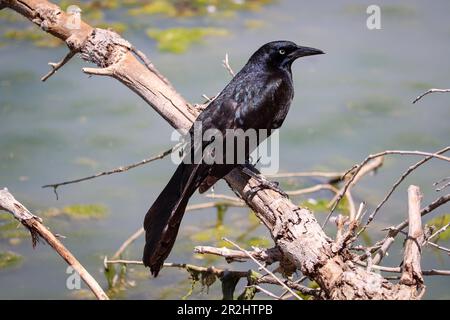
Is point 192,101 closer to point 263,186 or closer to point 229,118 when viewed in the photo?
point 229,118

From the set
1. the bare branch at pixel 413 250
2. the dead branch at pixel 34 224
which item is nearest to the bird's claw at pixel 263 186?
the bare branch at pixel 413 250

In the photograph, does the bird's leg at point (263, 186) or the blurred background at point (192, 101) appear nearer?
the bird's leg at point (263, 186)

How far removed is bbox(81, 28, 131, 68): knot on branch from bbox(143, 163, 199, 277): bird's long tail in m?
0.74

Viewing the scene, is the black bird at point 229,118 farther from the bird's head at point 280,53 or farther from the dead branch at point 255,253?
the dead branch at point 255,253

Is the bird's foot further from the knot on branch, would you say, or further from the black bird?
the knot on branch

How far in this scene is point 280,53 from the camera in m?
4.11

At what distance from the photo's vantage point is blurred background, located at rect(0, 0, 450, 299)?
502cm

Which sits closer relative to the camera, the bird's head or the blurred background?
the bird's head

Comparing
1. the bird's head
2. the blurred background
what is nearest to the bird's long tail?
the bird's head

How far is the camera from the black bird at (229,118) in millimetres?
3488

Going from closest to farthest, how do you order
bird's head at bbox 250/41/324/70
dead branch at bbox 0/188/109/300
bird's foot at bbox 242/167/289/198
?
dead branch at bbox 0/188/109/300 < bird's foot at bbox 242/167/289/198 < bird's head at bbox 250/41/324/70

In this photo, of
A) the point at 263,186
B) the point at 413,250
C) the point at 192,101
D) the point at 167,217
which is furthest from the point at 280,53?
the point at 192,101
